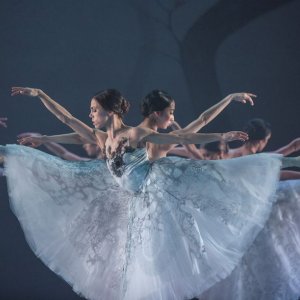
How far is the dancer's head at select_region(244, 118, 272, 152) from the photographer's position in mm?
3510

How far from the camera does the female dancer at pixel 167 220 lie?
2.11m

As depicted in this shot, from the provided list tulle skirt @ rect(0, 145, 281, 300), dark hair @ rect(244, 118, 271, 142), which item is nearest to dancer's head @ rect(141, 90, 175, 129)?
tulle skirt @ rect(0, 145, 281, 300)

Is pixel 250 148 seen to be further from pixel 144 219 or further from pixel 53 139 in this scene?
pixel 53 139

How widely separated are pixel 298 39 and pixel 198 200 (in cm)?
200

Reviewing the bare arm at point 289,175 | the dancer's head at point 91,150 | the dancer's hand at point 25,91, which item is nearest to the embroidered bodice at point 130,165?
the dancer's hand at point 25,91

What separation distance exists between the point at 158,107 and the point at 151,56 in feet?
4.33

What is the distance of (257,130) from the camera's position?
3516 mm

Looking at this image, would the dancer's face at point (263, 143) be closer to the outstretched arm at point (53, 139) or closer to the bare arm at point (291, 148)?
the bare arm at point (291, 148)

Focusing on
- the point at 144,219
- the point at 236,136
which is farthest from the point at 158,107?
the point at 144,219

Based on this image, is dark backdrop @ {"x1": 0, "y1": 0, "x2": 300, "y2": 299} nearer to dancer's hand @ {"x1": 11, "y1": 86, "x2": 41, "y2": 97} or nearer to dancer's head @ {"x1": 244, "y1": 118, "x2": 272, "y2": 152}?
dancer's head @ {"x1": 244, "y1": 118, "x2": 272, "y2": 152}

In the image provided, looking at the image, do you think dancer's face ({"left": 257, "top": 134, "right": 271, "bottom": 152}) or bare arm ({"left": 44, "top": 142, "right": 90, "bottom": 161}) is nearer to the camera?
dancer's face ({"left": 257, "top": 134, "right": 271, "bottom": 152})

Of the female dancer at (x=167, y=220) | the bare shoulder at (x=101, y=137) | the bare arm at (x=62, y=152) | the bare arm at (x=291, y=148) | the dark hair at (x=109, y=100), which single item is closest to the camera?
the female dancer at (x=167, y=220)

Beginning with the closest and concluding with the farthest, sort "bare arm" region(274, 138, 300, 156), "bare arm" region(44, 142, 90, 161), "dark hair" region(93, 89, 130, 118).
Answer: "dark hair" region(93, 89, 130, 118), "bare arm" region(274, 138, 300, 156), "bare arm" region(44, 142, 90, 161)

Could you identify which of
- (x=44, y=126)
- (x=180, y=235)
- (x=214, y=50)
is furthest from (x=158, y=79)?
(x=180, y=235)
